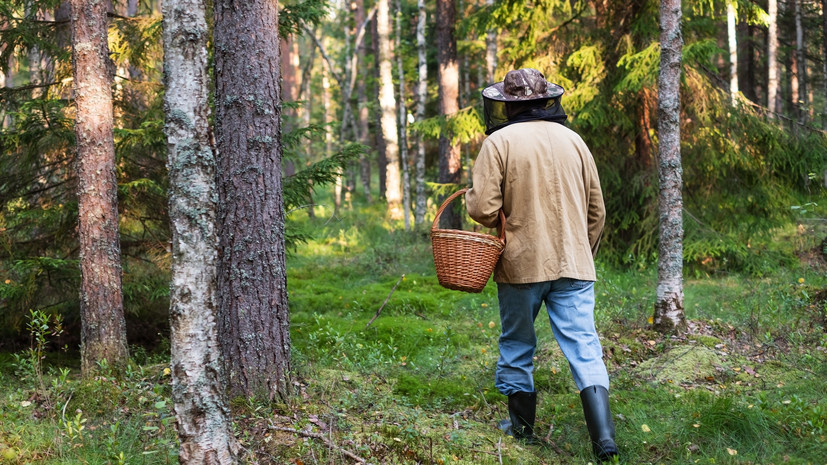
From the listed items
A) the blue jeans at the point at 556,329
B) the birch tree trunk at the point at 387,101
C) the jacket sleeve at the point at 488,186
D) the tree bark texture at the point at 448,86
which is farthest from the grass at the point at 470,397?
the birch tree trunk at the point at 387,101

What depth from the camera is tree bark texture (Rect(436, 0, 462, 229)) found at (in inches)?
553

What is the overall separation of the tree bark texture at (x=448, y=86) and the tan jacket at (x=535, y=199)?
9.75 m

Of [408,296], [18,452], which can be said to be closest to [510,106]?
[18,452]

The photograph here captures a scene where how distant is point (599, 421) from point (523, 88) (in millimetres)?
2139

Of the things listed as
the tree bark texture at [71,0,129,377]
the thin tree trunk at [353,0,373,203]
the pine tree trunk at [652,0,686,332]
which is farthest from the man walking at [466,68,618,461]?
the thin tree trunk at [353,0,373,203]

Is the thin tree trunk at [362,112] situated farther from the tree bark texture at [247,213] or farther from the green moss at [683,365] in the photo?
the tree bark texture at [247,213]

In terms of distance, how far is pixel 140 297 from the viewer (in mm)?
8297

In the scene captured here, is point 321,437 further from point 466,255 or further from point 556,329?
point 556,329

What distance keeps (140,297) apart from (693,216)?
8310mm

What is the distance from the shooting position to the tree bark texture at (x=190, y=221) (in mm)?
3125

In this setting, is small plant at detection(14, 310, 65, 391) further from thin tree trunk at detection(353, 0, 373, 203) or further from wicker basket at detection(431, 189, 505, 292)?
thin tree trunk at detection(353, 0, 373, 203)

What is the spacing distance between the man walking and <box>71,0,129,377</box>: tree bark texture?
4.15 m

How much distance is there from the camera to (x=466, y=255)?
421cm

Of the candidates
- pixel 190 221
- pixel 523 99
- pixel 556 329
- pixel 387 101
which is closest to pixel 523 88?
pixel 523 99
